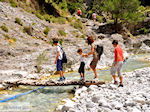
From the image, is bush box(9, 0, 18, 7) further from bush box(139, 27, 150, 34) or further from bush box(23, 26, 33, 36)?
bush box(139, 27, 150, 34)

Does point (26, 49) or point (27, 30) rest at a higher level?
point (27, 30)

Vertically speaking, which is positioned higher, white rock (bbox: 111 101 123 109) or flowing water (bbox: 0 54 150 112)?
white rock (bbox: 111 101 123 109)

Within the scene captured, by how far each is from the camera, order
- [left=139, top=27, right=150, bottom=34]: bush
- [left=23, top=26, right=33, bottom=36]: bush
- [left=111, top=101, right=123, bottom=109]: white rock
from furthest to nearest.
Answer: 1. [left=139, top=27, right=150, bottom=34]: bush
2. [left=23, top=26, right=33, bottom=36]: bush
3. [left=111, top=101, right=123, bottom=109]: white rock

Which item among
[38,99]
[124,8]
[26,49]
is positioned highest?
[124,8]

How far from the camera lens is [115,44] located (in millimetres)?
7023

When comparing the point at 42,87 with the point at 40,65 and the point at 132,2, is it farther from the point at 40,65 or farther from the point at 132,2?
the point at 132,2

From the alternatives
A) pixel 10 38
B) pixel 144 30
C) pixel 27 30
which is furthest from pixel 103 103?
pixel 144 30

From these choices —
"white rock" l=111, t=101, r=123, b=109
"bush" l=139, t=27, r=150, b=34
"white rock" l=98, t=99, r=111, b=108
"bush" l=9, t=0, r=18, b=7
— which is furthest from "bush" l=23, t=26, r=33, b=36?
"bush" l=139, t=27, r=150, b=34

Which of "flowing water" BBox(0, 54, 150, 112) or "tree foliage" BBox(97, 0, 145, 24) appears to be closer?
"flowing water" BBox(0, 54, 150, 112)

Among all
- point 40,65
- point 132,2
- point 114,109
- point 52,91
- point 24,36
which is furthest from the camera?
point 132,2

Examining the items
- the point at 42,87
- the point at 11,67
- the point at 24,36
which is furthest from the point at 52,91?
the point at 24,36

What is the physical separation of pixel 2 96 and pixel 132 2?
99.3 feet

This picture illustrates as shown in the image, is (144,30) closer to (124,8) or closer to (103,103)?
(124,8)

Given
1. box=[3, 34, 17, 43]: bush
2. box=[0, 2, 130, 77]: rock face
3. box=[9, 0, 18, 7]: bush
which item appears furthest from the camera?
box=[9, 0, 18, 7]: bush
